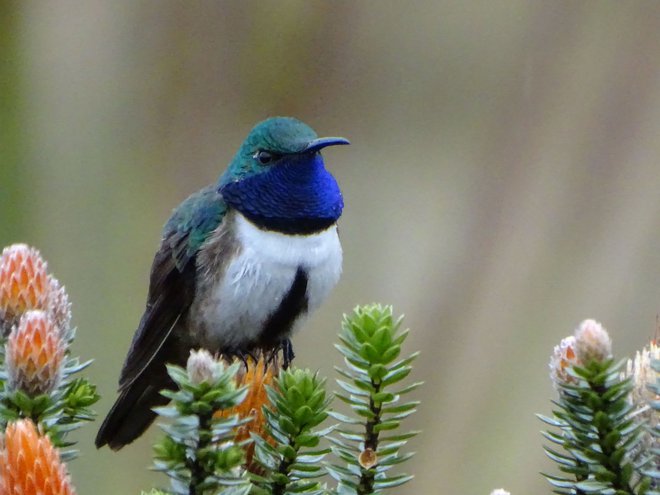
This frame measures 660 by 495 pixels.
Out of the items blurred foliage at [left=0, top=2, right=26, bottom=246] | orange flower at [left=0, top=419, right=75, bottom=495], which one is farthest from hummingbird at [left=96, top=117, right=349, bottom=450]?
orange flower at [left=0, top=419, right=75, bottom=495]

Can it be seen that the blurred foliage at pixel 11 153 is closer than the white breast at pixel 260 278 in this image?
No

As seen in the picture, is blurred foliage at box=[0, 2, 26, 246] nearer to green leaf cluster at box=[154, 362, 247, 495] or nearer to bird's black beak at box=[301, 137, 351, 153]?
bird's black beak at box=[301, 137, 351, 153]

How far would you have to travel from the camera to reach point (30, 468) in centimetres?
63

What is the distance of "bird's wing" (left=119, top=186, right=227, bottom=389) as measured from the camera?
196cm

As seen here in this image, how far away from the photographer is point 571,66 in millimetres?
2094

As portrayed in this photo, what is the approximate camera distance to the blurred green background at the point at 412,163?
6.87 feet

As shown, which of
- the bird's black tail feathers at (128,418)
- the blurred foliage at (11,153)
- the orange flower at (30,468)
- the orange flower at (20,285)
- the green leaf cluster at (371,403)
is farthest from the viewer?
the blurred foliage at (11,153)

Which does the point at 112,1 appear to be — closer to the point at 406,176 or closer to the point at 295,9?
the point at 295,9

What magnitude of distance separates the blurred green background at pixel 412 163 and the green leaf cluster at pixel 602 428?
Answer: 135cm

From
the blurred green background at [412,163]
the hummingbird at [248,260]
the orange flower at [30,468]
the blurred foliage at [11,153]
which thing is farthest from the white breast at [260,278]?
the orange flower at [30,468]

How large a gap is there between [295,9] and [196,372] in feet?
5.39

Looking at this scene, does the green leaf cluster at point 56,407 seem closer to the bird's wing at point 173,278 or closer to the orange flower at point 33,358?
the orange flower at point 33,358

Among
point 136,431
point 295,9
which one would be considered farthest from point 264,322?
point 295,9

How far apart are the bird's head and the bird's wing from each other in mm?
62
